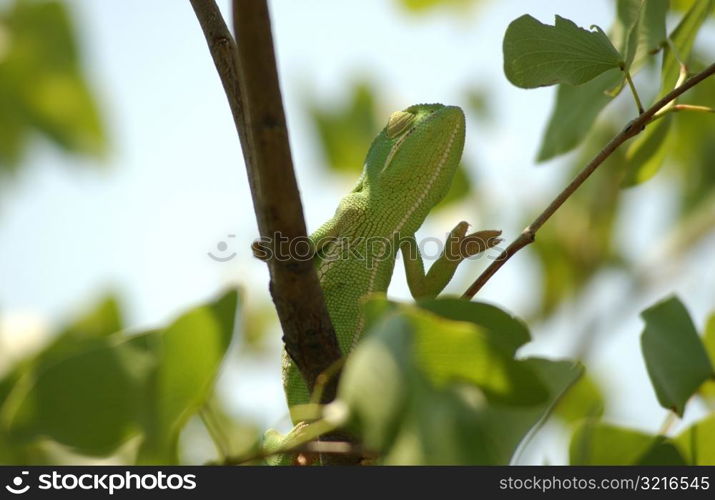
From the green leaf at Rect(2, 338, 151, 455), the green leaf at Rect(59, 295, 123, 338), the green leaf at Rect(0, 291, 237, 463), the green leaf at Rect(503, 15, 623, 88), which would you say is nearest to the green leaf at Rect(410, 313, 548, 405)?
the green leaf at Rect(0, 291, 237, 463)

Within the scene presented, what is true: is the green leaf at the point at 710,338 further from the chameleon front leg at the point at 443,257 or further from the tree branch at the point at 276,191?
the tree branch at the point at 276,191

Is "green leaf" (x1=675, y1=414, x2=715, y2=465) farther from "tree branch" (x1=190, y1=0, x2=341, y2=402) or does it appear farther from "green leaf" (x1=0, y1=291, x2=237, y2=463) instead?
"green leaf" (x1=0, y1=291, x2=237, y2=463)

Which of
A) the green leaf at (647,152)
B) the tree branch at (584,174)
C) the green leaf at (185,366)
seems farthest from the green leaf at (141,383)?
the green leaf at (647,152)

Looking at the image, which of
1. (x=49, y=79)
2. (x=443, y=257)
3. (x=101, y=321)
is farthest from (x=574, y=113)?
(x=49, y=79)
